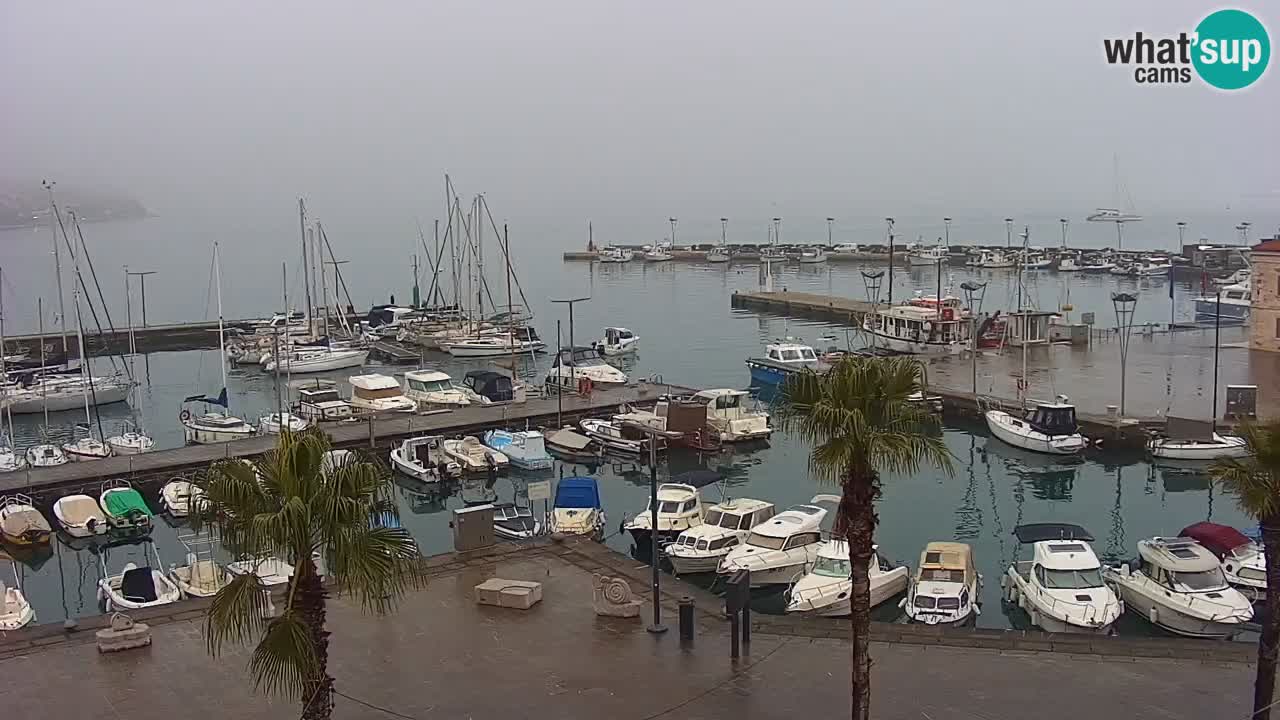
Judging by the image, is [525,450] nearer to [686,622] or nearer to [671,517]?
[671,517]

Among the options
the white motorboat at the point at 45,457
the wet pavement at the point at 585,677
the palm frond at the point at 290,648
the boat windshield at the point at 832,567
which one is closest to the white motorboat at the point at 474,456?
the white motorboat at the point at 45,457

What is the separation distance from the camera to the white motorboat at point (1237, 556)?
21.8 m

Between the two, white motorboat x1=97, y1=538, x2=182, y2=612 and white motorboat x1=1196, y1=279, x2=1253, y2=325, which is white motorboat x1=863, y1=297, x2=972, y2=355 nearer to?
white motorboat x1=1196, y1=279, x2=1253, y2=325

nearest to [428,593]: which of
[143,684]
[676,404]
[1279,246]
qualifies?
[143,684]

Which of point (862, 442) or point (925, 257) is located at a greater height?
point (925, 257)

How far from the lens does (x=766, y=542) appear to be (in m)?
24.1

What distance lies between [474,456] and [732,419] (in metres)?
9.66

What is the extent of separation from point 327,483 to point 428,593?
8.92 meters

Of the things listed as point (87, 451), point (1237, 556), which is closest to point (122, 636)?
point (1237, 556)

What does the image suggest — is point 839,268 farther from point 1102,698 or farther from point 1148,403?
point 1102,698

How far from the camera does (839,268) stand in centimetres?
16138

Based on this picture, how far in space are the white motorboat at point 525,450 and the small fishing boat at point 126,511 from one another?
11196 mm

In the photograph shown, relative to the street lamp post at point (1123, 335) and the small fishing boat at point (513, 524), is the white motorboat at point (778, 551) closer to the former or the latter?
the small fishing boat at point (513, 524)

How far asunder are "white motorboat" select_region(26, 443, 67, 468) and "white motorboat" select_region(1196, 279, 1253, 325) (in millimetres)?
61876
